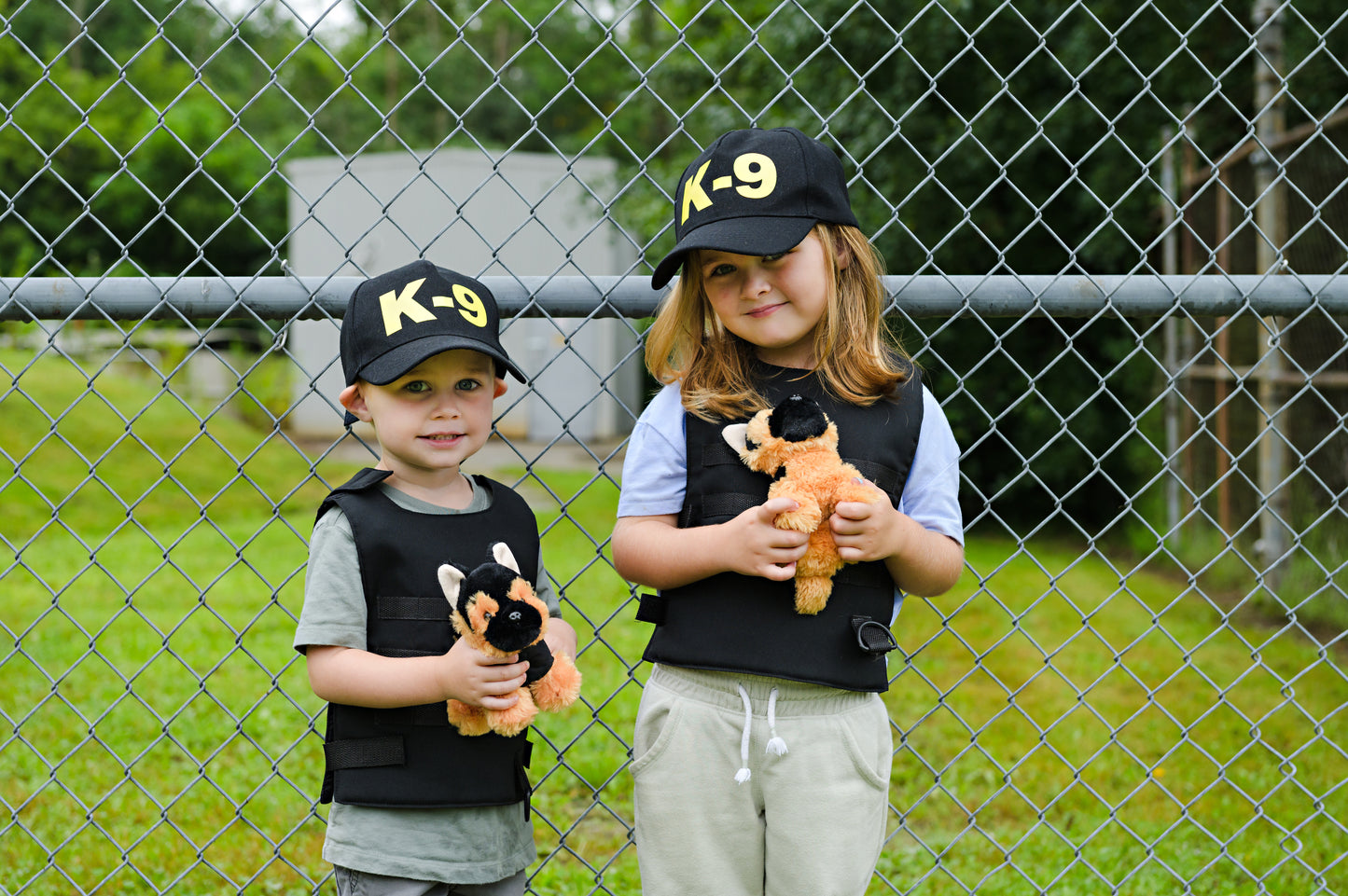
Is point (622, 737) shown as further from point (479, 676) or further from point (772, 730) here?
point (479, 676)

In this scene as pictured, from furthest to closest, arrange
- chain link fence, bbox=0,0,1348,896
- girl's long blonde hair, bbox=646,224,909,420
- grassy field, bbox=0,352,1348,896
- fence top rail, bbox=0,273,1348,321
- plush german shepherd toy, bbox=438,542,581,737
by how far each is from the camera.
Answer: grassy field, bbox=0,352,1348,896 < chain link fence, bbox=0,0,1348,896 < fence top rail, bbox=0,273,1348,321 < girl's long blonde hair, bbox=646,224,909,420 < plush german shepherd toy, bbox=438,542,581,737

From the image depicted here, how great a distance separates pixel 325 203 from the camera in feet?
45.3

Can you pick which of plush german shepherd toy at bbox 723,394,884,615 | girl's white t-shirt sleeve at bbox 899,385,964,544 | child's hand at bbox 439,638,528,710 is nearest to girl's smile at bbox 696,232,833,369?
plush german shepherd toy at bbox 723,394,884,615

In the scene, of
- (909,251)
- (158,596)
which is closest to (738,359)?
(158,596)

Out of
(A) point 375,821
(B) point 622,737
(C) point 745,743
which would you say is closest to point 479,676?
(A) point 375,821

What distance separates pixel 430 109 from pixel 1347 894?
26.2 metres

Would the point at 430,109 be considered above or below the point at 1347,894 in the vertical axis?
above

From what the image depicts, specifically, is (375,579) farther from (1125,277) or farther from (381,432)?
(1125,277)

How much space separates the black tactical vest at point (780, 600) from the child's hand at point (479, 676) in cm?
26

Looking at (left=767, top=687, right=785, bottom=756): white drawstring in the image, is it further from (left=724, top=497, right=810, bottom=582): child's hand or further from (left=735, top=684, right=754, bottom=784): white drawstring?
(left=724, top=497, right=810, bottom=582): child's hand

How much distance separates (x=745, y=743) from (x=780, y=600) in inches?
8.7

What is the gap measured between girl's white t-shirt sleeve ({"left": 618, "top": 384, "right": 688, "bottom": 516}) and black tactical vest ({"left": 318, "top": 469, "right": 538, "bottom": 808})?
257 mm

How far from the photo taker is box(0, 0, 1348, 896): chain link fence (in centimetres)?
205

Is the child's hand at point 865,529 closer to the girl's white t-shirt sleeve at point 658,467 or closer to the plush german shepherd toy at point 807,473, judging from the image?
the plush german shepherd toy at point 807,473
